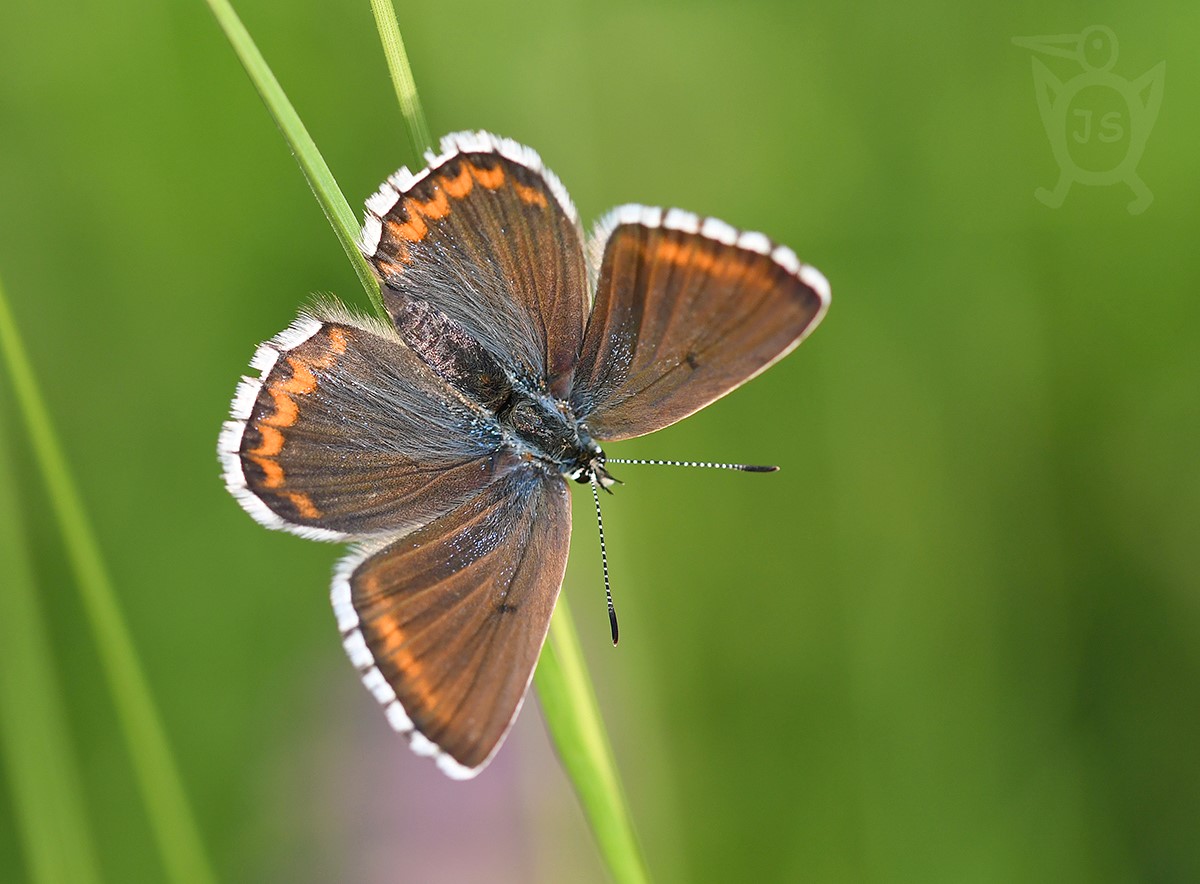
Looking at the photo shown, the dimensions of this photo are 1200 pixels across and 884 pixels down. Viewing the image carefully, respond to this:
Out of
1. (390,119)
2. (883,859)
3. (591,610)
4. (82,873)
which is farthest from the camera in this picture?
(390,119)

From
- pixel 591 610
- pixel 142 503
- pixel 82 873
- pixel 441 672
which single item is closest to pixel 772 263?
pixel 441 672

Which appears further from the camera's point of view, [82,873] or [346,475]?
[346,475]

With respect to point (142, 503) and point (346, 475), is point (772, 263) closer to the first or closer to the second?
point (346, 475)

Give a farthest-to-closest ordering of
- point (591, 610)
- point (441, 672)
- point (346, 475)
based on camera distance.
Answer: point (591, 610)
point (346, 475)
point (441, 672)

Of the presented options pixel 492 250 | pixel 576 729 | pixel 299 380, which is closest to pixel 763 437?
pixel 492 250

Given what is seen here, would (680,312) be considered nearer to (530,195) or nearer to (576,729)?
(530,195)

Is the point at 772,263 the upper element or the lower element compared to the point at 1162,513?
upper
